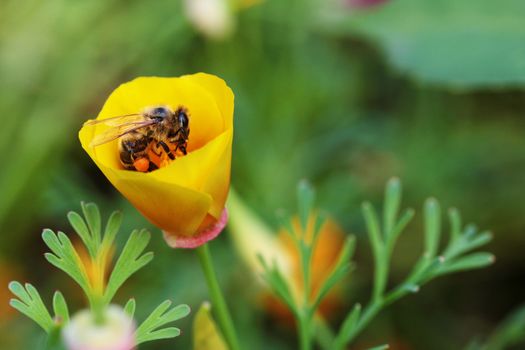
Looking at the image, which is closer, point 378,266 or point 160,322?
point 160,322

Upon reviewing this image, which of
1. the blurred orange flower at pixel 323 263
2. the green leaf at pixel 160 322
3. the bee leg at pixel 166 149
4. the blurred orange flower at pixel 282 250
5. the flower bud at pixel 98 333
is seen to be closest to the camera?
the flower bud at pixel 98 333

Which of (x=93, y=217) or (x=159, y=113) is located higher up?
(x=159, y=113)

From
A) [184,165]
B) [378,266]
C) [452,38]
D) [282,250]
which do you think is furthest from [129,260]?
[452,38]

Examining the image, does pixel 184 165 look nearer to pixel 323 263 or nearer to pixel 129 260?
pixel 129 260

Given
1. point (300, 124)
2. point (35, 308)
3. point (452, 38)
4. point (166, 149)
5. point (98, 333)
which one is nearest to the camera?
point (98, 333)

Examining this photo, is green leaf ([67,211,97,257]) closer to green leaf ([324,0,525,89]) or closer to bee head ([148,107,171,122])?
bee head ([148,107,171,122])

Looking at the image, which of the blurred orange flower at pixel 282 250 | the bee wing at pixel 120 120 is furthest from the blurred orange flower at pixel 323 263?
the bee wing at pixel 120 120

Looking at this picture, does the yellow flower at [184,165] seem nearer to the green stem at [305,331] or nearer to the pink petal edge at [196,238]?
the pink petal edge at [196,238]

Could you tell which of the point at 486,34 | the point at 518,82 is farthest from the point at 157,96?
the point at 486,34
